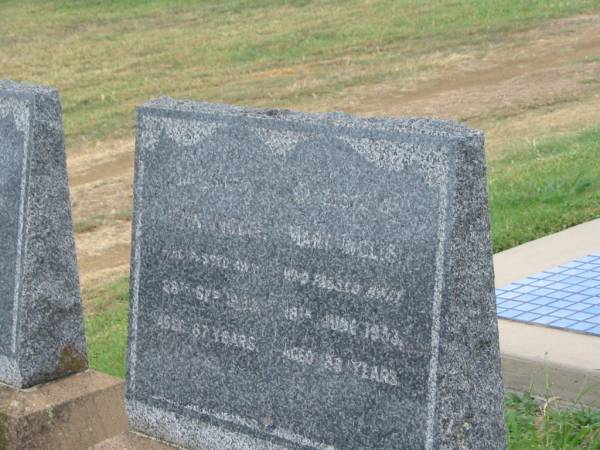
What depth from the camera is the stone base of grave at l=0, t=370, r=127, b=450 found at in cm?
493

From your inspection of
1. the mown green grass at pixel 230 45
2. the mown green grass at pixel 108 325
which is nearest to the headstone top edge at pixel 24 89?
the mown green grass at pixel 108 325

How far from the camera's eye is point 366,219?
3664mm

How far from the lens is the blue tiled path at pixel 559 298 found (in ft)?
17.7

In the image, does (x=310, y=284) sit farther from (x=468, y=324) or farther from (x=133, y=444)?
(x=133, y=444)

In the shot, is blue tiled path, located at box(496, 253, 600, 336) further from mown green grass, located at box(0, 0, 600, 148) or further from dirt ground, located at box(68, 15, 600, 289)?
mown green grass, located at box(0, 0, 600, 148)

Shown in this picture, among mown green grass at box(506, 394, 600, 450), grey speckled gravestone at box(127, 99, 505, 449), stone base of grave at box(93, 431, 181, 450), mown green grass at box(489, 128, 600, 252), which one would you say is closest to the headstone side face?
grey speckled gravestone at box(127, 99, 505, 449)

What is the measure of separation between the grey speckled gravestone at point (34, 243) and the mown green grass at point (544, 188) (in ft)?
9.42

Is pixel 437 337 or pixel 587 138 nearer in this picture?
pixel 437 337

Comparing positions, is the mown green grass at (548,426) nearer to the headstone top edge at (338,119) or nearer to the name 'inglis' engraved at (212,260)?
the name 'inglis' engraved at (212,260)

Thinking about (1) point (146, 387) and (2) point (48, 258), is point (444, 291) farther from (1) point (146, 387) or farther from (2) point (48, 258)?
(2) point (48, 258)

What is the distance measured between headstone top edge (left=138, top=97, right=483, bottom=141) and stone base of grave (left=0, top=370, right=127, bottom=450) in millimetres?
1266

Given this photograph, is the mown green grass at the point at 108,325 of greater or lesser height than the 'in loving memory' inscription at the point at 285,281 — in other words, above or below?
below

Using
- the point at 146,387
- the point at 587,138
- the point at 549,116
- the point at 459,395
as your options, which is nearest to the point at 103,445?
the point at 146,387

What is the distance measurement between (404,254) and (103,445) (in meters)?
1.53
